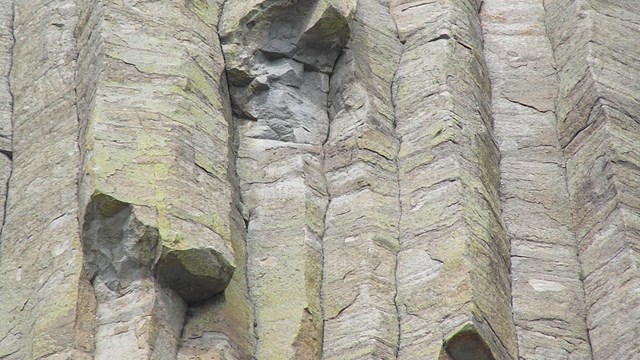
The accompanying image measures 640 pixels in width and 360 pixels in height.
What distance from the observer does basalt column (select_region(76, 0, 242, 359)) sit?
11.4 meters

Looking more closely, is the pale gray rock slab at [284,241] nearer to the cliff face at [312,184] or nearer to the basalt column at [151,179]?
the cliff face at [312,184]

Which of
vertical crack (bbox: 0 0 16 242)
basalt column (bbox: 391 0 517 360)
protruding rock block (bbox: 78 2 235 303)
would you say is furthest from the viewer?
vertical crack (bbox: 0 0 16 242)

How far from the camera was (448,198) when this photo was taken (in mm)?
12547

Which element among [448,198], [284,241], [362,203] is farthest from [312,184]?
[448,198]

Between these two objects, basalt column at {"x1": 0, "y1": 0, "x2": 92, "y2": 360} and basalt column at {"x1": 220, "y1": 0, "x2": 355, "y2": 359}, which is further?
basalt column at {"x1": 220, "y1": 0, "x2": 355, "y2": 359}

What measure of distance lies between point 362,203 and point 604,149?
Answer: 1749 millimetres

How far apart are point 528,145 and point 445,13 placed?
55.0 inches

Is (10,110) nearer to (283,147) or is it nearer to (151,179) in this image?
(283,147)

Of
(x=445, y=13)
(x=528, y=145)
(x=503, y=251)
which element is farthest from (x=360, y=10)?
(x=503, y=251)

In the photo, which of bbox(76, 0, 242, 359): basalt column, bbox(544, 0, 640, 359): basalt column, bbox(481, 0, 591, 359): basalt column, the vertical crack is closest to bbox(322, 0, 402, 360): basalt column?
bbox(76, 0, 242, 359): basalt column

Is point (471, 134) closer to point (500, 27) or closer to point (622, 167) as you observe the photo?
point (622, 167)

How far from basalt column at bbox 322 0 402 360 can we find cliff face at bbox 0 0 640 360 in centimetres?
1

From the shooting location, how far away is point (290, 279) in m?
12.1

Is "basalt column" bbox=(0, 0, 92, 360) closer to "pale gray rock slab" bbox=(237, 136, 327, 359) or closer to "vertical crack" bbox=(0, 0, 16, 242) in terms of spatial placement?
"vertical crack" bbox=(0, 0, 16, 242)
